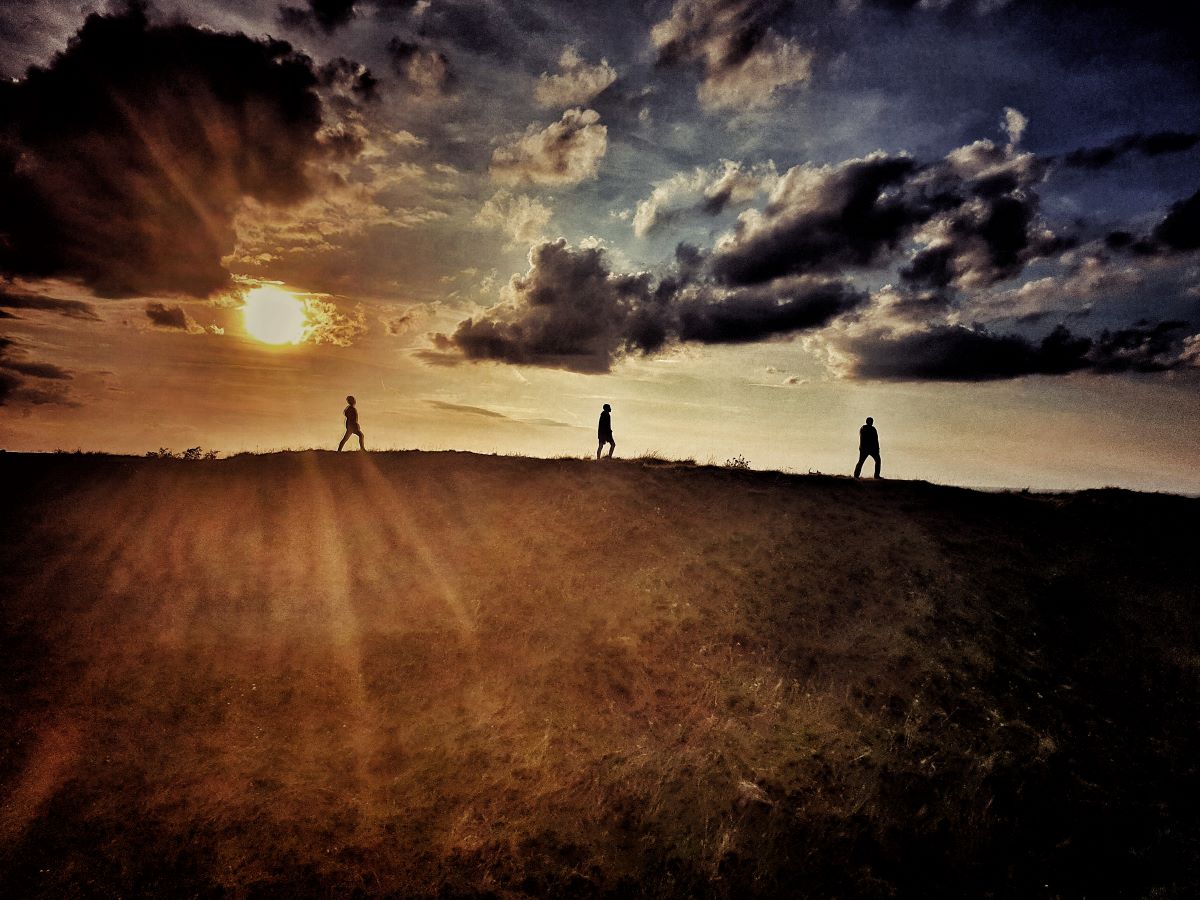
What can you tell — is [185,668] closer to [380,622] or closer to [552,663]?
[380,622]

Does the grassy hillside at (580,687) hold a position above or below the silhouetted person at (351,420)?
below

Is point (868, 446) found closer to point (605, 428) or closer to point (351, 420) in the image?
point (605, 428)

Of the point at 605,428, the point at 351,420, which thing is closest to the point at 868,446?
the point at 605,428

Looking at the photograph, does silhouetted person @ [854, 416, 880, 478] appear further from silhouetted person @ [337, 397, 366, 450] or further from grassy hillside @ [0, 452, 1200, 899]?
silhouetted person @ [337, 397, 366, 450]

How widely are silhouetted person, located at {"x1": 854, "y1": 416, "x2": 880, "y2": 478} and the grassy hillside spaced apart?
2187mm

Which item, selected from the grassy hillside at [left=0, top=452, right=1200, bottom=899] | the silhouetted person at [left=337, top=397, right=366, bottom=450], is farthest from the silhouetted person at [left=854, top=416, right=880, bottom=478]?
the silhouetted person at [left=337, top=397, right=366, bottom=450]

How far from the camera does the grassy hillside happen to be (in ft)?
23.7

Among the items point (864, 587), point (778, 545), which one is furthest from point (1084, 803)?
point (778, 545)

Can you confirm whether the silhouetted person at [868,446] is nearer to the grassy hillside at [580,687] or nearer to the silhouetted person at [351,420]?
the grassy hillside at [580,687]

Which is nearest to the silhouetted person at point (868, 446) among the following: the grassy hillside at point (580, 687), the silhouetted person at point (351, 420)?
the grassy hillside at point (580, 687)

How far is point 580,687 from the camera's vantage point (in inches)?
388

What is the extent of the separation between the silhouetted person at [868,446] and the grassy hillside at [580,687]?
2.19 meters

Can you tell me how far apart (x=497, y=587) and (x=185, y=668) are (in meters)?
5.52

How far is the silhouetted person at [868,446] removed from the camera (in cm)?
1781
